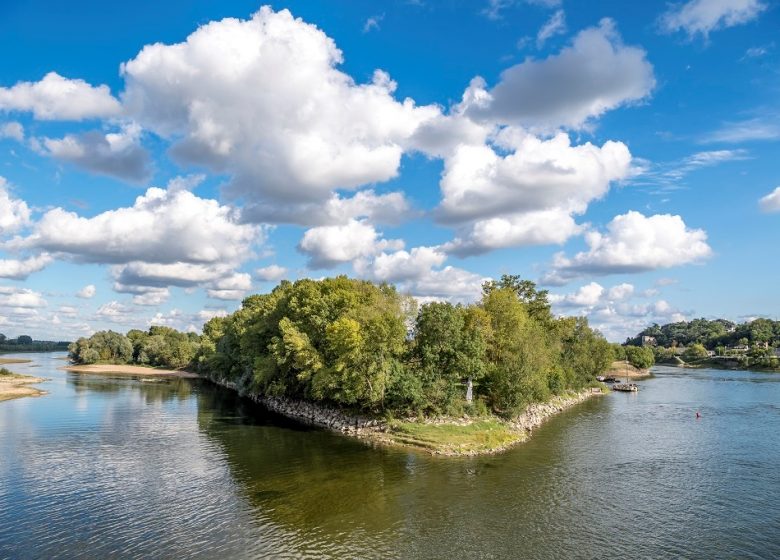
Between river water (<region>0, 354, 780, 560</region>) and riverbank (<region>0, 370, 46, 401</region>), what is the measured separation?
37358 mm

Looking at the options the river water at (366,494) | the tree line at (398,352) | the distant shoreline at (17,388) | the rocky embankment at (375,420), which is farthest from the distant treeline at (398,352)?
the distant shoreline at (17,388)

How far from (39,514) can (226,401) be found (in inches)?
2963

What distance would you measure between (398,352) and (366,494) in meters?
27.7

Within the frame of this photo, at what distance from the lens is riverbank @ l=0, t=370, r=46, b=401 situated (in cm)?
10554

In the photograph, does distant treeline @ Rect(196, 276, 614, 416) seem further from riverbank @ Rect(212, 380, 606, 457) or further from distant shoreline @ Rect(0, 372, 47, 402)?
distant shoreline @ Rect(0, 372, 47, 402)

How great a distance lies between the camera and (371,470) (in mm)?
51562

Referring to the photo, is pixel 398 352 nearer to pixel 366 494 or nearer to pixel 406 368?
pixel 406 368

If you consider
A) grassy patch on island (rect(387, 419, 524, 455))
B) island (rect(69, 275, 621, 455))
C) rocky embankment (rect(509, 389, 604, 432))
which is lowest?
rocky embankment (rect(509, 389, 604, 432))

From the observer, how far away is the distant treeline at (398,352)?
6969cm

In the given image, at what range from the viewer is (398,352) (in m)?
70.4

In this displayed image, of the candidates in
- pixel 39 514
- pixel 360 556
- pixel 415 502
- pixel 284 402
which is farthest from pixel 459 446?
pixel 284 402

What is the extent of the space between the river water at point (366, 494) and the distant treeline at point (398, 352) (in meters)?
8.39

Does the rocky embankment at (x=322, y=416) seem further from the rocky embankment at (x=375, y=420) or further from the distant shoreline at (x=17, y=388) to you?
the distant shoreline at (x=17, y=388)

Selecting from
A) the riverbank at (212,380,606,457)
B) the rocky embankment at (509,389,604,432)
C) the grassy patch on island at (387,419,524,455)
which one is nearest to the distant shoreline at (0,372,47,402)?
the riverbank at (212,380,606,457)
